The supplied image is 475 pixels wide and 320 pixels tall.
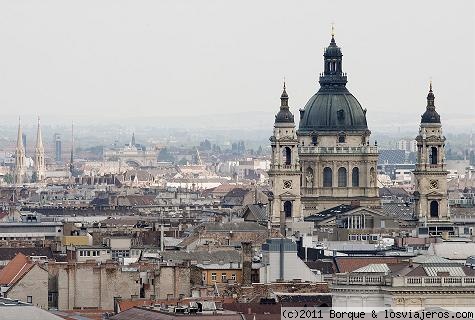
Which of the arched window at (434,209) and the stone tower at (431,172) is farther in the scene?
the stone tower at (431,172)

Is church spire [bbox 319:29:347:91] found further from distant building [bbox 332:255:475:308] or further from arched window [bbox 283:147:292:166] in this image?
distant building [bbox 332:255:475:308]

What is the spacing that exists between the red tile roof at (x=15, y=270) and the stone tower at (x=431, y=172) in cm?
4596

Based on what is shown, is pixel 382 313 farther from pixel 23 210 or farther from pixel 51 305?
pixel 23 210

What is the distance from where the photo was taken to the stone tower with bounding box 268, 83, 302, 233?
13325 centimetres

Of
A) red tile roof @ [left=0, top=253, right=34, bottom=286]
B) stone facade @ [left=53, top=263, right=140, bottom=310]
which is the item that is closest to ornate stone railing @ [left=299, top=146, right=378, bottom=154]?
red tile roof @ [left=0, top=253, right=34, bottom=286]

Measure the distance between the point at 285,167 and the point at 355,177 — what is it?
5102 millimetres

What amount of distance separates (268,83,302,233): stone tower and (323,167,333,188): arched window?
370 centimetres

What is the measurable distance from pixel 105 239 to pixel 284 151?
88.0ft

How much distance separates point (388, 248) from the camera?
330 feet

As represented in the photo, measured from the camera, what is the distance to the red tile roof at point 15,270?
81.7 m

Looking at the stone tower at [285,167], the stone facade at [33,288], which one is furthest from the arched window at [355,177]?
the stone facade at [33,288]

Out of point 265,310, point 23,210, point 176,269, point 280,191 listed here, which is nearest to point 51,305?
point 176,269

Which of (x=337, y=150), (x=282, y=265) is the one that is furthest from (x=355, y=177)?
(x=282, y=265)

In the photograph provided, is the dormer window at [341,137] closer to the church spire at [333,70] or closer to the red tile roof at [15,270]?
the church spire at [333,70]
